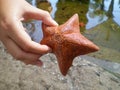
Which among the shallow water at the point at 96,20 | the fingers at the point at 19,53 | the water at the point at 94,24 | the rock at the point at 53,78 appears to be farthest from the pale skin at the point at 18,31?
the shallow water at the point at 96,20

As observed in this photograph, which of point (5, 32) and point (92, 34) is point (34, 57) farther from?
point (92, 34)

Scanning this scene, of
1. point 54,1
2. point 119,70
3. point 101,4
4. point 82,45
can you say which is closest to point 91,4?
point 101,4

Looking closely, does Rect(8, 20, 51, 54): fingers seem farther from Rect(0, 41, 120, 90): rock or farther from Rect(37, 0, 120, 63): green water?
Rect(37, 0, 120, 63): green water

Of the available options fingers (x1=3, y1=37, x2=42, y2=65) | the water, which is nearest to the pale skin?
fingers (x1=3, y1=37, x2=42, y2=65)

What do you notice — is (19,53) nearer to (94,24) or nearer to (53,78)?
(53,78)

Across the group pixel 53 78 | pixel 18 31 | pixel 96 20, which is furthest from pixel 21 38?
pixel 96 20

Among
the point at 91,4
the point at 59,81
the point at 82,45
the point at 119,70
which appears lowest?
the point at 91,4
